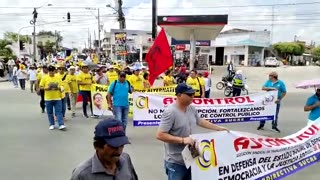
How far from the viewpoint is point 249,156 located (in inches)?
184

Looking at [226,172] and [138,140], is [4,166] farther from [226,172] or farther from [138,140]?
[226,172]

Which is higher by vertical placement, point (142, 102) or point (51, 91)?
point (51, 91)

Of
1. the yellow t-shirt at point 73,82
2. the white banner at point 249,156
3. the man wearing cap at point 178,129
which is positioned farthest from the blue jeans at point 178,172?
the yellow t-shirt at point 73,82

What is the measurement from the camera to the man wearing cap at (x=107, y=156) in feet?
7.75

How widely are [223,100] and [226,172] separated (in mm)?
5097

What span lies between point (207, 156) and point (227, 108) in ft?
17.3

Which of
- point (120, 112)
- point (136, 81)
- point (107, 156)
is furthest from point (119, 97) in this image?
point (107, 156)

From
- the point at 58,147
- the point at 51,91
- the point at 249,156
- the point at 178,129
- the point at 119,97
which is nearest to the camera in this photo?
the point at 178,129

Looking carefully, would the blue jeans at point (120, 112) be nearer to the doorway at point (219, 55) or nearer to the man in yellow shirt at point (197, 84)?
the man in yellow shirt at point (197, 84)

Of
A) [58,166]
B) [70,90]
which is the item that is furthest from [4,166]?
[70,90]

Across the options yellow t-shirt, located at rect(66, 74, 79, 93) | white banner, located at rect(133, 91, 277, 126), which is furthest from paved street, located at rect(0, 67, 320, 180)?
yellow t-shirt, located at rect(66, 74, 79, 93)

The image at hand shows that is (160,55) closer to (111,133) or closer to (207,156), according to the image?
(207,156)

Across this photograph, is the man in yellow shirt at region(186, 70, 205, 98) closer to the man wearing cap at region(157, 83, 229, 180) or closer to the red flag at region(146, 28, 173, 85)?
the red flag at region(146, 28, 173, 85)

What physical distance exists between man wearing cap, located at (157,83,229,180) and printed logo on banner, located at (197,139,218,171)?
17cm
